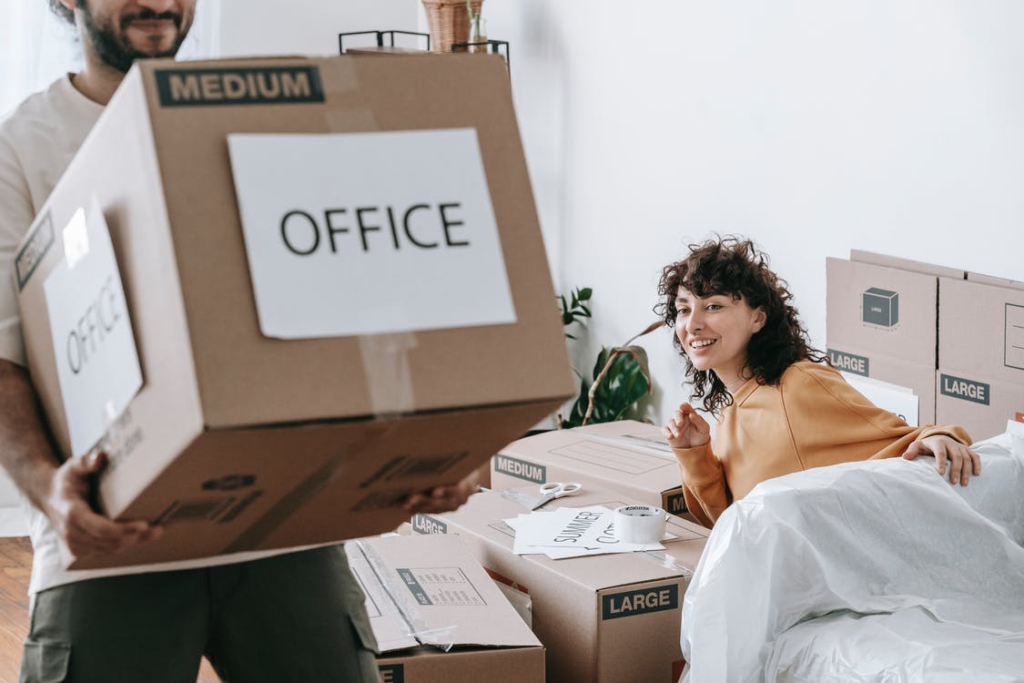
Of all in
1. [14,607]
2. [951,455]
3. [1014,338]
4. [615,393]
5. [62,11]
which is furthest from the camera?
[615,393]

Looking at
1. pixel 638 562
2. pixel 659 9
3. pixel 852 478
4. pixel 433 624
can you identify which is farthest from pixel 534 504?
pixel 659 9

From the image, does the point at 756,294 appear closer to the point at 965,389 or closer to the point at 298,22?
the point at 965,389

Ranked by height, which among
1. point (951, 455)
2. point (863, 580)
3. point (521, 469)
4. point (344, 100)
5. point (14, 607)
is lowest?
point (14, 607)

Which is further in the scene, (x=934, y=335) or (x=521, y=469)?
(x=521, y=469)

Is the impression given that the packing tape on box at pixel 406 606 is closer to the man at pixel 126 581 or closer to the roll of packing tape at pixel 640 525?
the roll of packing tape at pixel 640 525

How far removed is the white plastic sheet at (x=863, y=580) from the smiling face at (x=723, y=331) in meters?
0.47

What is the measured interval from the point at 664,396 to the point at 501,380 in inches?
Result: 95.8

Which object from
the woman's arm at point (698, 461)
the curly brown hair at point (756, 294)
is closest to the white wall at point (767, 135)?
the curly brown hair at point (756, 294)

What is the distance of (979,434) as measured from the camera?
206 cm

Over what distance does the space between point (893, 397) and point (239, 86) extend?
1700mm

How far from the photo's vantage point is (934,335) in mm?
2107

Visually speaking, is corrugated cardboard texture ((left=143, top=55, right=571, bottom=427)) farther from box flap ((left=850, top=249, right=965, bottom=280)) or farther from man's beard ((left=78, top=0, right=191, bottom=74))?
box flap ((left=850, top=249, right=965, bottom=280))

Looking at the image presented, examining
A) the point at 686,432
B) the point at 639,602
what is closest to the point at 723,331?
the point at 686,432

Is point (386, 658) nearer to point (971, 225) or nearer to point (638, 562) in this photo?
point (638, 562)
